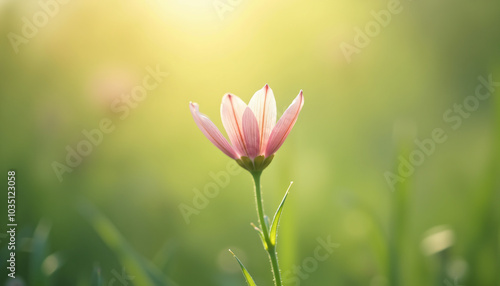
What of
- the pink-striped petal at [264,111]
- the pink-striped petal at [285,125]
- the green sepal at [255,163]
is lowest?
the green sepal at [255,163]

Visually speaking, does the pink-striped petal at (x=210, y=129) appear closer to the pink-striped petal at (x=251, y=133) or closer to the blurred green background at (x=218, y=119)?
the pink-striped petal at (x=251, y=133)

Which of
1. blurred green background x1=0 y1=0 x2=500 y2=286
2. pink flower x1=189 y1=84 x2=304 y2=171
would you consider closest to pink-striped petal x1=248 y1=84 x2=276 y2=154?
pink flower x1=189 y1=84 x2=304 y2=171

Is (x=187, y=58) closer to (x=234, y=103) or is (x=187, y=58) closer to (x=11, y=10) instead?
(x=11, y=10)

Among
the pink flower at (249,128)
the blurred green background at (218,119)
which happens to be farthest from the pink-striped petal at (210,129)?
the blurred green background at (218,119)

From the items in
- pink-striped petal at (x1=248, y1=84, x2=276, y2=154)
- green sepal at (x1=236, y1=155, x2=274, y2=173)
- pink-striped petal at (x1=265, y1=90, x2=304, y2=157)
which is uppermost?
pink-striped petal at (x1=248, y1=84, x2=276, y2=154)

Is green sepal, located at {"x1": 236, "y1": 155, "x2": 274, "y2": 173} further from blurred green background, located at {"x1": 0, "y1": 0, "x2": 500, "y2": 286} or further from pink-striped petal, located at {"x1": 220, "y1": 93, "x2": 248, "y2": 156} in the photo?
blurred green background, located at {"x1": 0, "y1": 0, "x2": 500, "y2": 286}

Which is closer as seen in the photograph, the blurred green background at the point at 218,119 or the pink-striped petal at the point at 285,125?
the pink-striped petal at the point at 285,125
